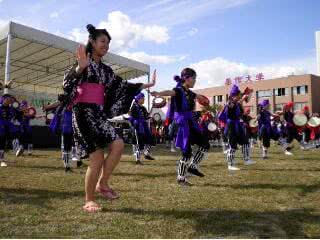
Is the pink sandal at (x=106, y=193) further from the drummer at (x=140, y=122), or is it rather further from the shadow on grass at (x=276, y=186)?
the drummer at (x=140, y=122)

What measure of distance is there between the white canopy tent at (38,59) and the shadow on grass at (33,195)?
12.0 m

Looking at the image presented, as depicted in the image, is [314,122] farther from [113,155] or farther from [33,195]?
[113,155]

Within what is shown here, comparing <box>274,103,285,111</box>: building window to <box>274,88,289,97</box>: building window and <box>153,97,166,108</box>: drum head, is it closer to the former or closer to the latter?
<box>274,88,289,97</box>: building window

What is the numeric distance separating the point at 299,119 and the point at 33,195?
501 inches

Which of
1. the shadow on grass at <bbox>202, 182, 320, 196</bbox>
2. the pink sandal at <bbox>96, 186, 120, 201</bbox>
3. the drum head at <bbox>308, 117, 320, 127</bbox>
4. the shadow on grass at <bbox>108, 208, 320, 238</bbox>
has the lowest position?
the shadow on grass at <bbox>108, 208, 320, 238</bbox>

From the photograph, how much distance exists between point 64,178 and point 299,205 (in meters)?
4.71

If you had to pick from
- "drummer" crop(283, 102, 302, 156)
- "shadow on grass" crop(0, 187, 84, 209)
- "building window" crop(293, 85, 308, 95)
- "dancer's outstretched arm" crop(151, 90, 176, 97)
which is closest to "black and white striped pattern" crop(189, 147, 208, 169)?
"dancer's outstretched arm" crop(151, 90, 176, 97)

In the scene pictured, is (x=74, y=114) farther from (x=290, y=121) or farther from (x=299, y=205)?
(x=290, y=121)

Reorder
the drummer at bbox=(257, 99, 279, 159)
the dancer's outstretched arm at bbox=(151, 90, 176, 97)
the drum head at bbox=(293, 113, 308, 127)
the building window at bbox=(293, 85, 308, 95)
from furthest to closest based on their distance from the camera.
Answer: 1. the building window at bbox=(293, 85, 308, 95)
2. the drum head at bbox=(293, 113, 308, 127)
3. the drummer at bbox=(257, 99, 279, 159)
4. the dancer's outstretched arm at bbox=(151, 90, 176, 97)

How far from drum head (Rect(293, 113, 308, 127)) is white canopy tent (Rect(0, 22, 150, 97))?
38.2ft

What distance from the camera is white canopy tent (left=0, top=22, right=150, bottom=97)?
18.8 metres

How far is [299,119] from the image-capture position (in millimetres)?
16125

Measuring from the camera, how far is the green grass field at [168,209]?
12.6 feet

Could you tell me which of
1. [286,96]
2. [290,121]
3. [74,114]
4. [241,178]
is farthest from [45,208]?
[286,96]
